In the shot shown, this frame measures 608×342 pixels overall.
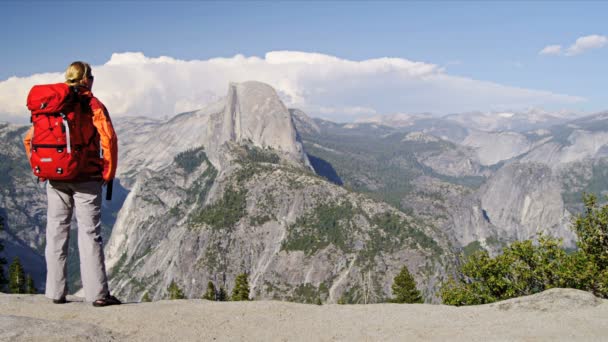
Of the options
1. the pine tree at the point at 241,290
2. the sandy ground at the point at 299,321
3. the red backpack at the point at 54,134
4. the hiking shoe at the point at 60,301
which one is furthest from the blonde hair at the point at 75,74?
the pine tree at the point at 241,290

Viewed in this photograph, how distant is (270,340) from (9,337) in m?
5.87

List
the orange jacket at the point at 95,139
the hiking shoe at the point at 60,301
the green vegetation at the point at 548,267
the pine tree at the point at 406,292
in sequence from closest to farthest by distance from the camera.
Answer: the orange jacket at the point at 95,139
the hiking shoe at the point at 60,301
the green vegetation at the point at 548,267
the pine tree at the point at 406,292

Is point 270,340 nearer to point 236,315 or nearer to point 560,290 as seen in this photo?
point 236,315

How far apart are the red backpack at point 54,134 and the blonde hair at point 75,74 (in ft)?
1.89

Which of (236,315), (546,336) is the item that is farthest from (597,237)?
(236,315)

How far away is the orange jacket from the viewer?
11.8 m

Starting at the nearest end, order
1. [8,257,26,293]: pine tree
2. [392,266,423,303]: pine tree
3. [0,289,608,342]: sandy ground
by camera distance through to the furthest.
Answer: [0,289,608,342]: sandy ground → [8,257,26,293]: pine tree → [392,266,423,303]: pine tree

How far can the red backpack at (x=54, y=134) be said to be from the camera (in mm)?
11234

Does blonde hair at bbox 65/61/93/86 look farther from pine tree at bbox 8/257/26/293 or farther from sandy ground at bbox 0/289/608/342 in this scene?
pine tree at bbox 8/257/26/293

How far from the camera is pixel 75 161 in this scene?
11484 mm

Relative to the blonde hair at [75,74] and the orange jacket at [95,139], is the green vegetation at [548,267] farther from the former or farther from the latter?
the blonde hair at [75,74]

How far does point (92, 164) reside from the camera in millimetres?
12023

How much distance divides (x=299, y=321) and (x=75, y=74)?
9.18m

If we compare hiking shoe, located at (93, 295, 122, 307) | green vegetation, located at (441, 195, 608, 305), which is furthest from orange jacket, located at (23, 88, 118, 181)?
green vegetation, located at (441, 195, 608, 305)
